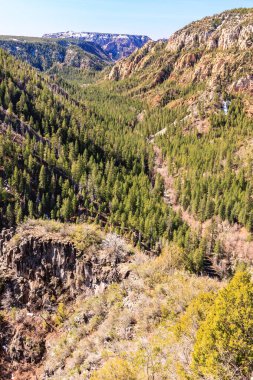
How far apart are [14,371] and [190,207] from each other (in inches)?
3752

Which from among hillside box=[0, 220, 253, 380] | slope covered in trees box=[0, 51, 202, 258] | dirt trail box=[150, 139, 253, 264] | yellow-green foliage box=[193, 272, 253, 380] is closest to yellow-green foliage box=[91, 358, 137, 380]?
hillside box=[0, 220, 253, 380]

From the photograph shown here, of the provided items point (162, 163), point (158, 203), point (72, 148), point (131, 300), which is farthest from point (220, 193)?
point (131, 300)

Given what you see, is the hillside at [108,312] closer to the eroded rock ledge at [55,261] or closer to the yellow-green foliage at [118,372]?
the yellow-green foliage at [118,372]

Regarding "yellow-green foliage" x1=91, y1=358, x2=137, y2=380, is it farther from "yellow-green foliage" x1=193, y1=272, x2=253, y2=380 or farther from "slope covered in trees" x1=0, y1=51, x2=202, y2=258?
"slope covered in trees" x1=0, y1=51, x2=202, y2=258

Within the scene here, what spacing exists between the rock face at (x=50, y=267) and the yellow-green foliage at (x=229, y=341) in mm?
39644

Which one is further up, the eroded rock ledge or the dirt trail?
the eroded rock ledge

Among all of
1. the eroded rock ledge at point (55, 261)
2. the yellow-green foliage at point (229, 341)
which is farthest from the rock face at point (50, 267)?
the yellow-green foliage at point (229, 341)

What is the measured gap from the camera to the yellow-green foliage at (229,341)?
20.1 meters

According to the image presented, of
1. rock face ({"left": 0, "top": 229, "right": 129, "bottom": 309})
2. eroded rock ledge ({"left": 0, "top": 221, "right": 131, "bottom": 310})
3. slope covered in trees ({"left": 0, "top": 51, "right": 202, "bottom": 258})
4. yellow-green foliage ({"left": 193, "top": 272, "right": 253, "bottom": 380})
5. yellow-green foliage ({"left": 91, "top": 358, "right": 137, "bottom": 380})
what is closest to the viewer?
yellow-green foliage ({"left": 193, "top": 272, "right": 253, "bottom": 380})

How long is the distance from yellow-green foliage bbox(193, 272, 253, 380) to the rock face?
39644 mm

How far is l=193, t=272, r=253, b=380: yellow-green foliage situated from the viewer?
20.1 meters

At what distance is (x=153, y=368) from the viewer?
2477 centimetres

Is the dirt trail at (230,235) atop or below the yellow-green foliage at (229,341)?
below

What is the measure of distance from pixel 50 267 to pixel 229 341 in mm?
60182
